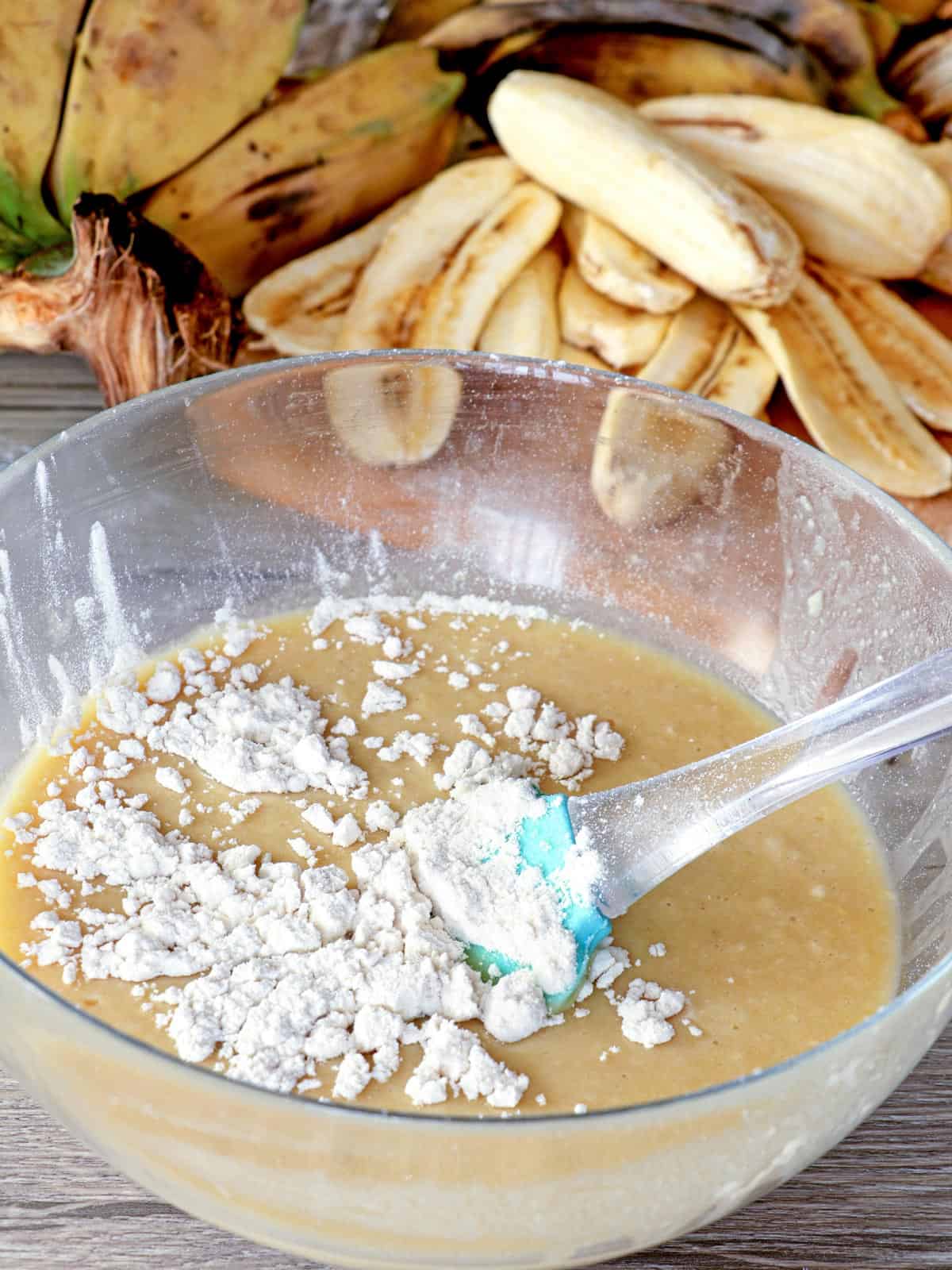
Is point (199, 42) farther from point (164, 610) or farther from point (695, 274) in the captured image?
point (164, 610)

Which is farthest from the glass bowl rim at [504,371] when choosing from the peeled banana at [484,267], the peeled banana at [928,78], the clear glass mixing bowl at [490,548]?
the peeled banana at [928,78]

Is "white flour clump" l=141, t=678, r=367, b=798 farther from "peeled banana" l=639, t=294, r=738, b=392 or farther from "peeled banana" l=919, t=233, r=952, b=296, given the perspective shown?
"peeled banana" l=919, t=233, r=952, b=296

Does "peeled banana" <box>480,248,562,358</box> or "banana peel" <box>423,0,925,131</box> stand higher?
"banana peel" <box>423,0,925,131</box>

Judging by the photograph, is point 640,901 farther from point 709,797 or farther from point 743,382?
point 743,382

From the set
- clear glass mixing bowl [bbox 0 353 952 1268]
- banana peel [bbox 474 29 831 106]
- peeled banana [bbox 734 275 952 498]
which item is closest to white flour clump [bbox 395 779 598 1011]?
clear glass mixing bowl [bbox 0 353 952 1268]

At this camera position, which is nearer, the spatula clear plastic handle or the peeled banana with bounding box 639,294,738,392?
the spatula clear plastic handle

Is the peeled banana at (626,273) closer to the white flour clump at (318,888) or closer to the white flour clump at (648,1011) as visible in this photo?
A: the white flour clump at (318,888)

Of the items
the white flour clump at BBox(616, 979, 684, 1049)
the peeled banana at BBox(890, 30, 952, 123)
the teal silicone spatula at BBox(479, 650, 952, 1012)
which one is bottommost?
the white flour clump at BBox(616, 979, 684, 1049)
